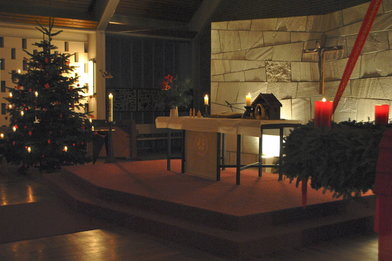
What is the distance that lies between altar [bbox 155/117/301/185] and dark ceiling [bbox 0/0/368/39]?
8.67 feet

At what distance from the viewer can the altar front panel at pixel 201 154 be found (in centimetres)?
523

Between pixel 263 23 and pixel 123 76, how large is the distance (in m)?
4.58

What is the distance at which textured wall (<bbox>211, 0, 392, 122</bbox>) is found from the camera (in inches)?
203

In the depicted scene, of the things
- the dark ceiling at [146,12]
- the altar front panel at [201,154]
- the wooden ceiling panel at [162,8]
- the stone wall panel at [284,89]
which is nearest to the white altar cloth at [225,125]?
the altar front panel at [201,154]

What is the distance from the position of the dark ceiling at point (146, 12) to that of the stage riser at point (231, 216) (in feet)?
11.7

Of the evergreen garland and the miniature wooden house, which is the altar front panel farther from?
the evergreen garland

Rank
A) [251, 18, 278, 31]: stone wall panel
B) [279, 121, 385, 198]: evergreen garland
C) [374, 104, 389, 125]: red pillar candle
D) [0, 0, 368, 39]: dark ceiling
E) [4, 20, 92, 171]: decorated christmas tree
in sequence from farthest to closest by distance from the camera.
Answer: [0, 0, 368, 39]: dark ceiling → [4, 20, 92, 171]: decorated christmas tree → [251, 18, 278, 31]: stone wall panel → [374, 104, 389, 125]: red pillar candle → [279, 121, 385, 198]: evergreen garland

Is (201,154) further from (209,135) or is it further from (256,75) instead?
(256,75)

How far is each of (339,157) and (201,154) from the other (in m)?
3.37

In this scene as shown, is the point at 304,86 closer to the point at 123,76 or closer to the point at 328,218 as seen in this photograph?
the point at 328,218

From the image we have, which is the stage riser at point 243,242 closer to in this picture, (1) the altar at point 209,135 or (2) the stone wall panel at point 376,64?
(1) the altar at point 209,135

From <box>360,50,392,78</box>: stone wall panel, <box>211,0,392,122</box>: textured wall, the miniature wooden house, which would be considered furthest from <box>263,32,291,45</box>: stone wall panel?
the miniature wooden house

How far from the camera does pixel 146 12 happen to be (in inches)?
399

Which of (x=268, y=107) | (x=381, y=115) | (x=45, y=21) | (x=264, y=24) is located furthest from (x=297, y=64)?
(x=45, y=21)
